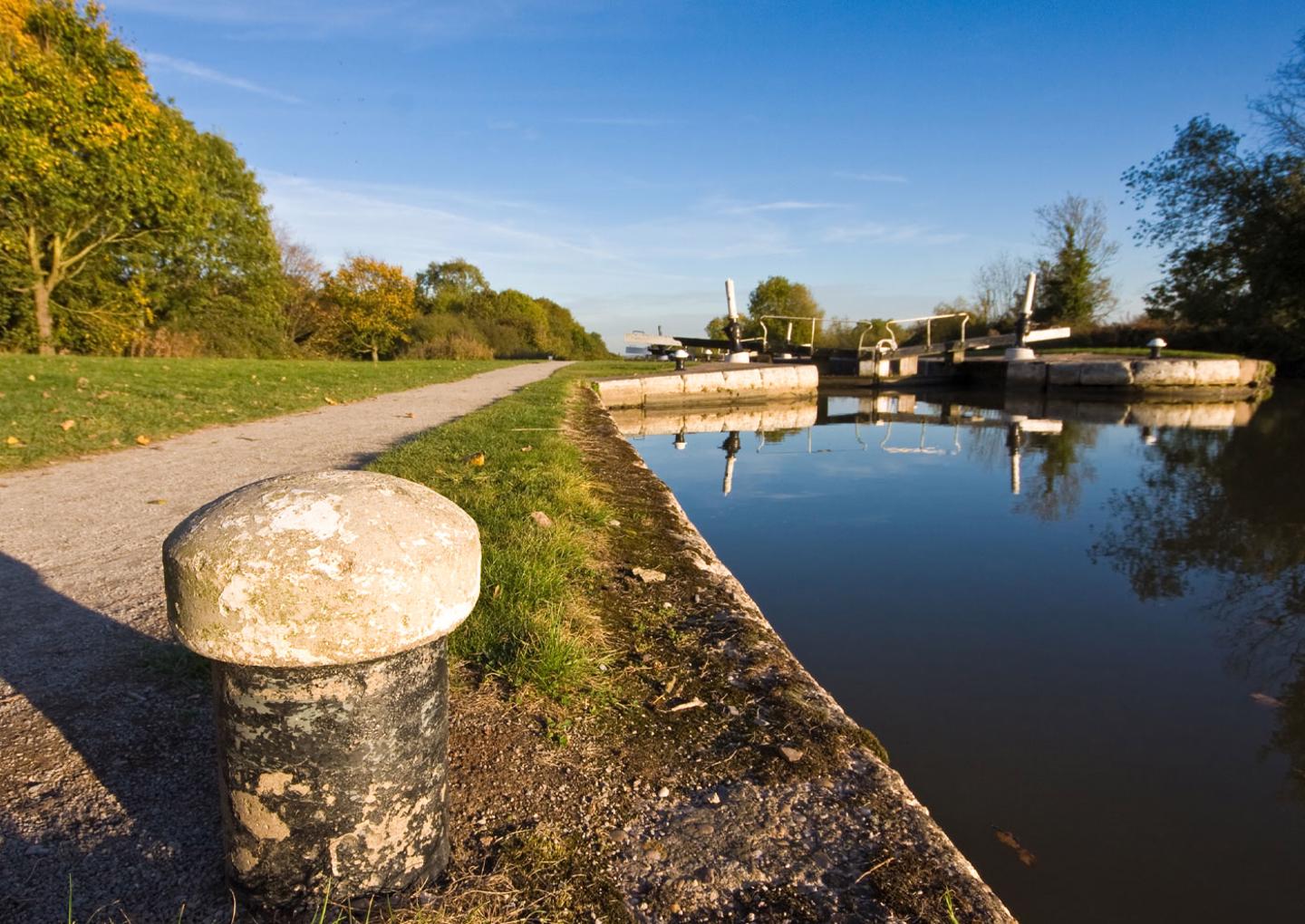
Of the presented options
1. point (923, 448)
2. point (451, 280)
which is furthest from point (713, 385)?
point (451, 280)

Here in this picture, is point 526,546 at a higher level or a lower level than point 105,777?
higher

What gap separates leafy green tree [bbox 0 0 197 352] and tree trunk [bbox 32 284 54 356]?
0.03m

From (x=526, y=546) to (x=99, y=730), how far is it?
1.80 m

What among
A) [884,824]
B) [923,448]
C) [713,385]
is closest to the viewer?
[884,824]

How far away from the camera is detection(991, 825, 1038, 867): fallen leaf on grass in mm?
2322

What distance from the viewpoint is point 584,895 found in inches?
60.7

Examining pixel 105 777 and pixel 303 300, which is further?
pixel 303 300

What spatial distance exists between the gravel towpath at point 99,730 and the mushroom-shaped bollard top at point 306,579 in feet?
2.15

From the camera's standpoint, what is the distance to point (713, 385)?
19781 millimetres

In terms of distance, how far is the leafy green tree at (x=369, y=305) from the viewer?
5116cm

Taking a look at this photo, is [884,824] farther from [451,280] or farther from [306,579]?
[451,280]

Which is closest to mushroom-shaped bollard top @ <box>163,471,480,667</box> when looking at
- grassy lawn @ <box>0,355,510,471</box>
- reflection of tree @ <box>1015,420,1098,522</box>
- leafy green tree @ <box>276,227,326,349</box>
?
grassy lawn @ <box>0,355,510,471</box>

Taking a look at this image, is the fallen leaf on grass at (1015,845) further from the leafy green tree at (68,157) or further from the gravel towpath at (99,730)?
the leafy green tree at (68,157)

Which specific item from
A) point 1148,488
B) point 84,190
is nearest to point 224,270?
point 84,190
